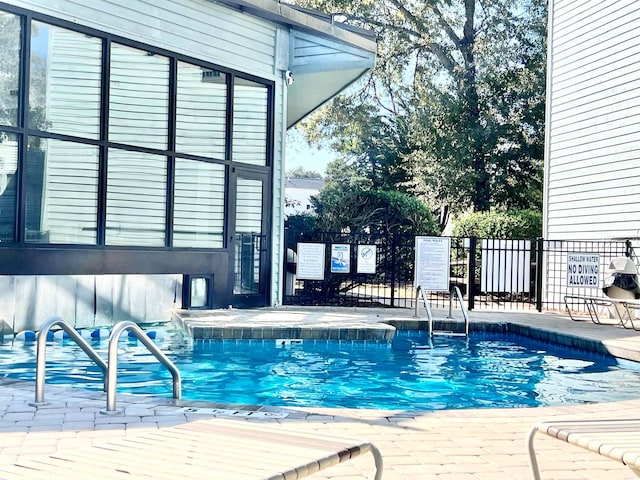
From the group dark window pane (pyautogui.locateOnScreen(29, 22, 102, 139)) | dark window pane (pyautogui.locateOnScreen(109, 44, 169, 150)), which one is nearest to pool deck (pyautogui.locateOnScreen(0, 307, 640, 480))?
dark window pane (pyautogui.locateOnScreen(29, 22, 102, 139))

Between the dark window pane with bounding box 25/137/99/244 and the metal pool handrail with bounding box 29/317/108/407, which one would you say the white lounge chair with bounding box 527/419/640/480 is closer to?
the metal pool handrail with bounding box 29/317/108/407

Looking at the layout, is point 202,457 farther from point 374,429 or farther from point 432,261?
point 432,261

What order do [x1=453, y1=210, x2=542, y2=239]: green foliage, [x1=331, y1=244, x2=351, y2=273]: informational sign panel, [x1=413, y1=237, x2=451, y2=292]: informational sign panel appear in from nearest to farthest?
1. [x1=413, y1=237, x2=451, y2=292]: informational sign panel
2. [x1=331, y1=244, x2=351, y2=273]: informational sign panel
3. [x1=453, y1=210, x2=542, y2=239]: green foliage

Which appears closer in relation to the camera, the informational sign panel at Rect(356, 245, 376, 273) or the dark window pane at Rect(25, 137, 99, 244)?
the dark window pane at Rect(25, 137, 99, 244)

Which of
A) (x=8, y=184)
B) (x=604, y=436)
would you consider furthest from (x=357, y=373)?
(x=604, y=436)

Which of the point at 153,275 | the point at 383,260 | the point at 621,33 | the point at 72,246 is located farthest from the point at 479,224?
the point at 72,246

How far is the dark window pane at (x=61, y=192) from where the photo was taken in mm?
9172

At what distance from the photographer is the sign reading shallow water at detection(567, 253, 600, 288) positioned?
12516 mm

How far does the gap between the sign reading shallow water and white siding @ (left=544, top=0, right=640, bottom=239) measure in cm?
51

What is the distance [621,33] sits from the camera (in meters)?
12.5

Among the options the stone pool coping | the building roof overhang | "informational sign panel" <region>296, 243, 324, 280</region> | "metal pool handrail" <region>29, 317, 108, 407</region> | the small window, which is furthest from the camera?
"informational sign panel" <region>296, 243, 324, 280</region>

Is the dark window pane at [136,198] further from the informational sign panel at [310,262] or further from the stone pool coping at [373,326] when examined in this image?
the informational sign panel at [310,262]

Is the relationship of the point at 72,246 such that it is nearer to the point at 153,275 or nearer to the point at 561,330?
the point at 153,275

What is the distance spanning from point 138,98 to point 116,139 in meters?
0.73
